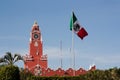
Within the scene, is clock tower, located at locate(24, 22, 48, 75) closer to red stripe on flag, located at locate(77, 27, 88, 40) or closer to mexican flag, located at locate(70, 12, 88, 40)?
mexican flag, located at locate(70, 12, 88, 40)

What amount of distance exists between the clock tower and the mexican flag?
50.2 m

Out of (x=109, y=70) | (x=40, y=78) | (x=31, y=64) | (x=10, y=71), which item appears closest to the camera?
(x=10, y=71)

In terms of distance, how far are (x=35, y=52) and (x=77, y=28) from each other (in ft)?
178

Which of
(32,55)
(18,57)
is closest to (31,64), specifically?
(32,55)

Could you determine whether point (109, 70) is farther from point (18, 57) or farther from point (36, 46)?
point (36, 46)

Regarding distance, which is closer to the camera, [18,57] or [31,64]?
[18,57]

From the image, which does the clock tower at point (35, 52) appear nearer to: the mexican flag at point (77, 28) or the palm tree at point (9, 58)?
the palm tree at point (9, 58)

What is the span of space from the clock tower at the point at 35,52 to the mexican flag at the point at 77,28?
50231 mm

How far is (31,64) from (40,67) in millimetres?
2867

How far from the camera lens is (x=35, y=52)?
A: 315ft

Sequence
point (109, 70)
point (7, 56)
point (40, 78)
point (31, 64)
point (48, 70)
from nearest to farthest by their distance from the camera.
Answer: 1. point (109, 70)
2. point (40, 78)
3. point (7, 56)
4. point (48, 70)
5. point (31, 64)

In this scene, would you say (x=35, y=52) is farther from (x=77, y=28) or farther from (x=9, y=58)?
(x=77, y=28)

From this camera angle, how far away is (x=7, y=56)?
212 feet

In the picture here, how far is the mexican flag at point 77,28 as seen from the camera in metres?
41.8
